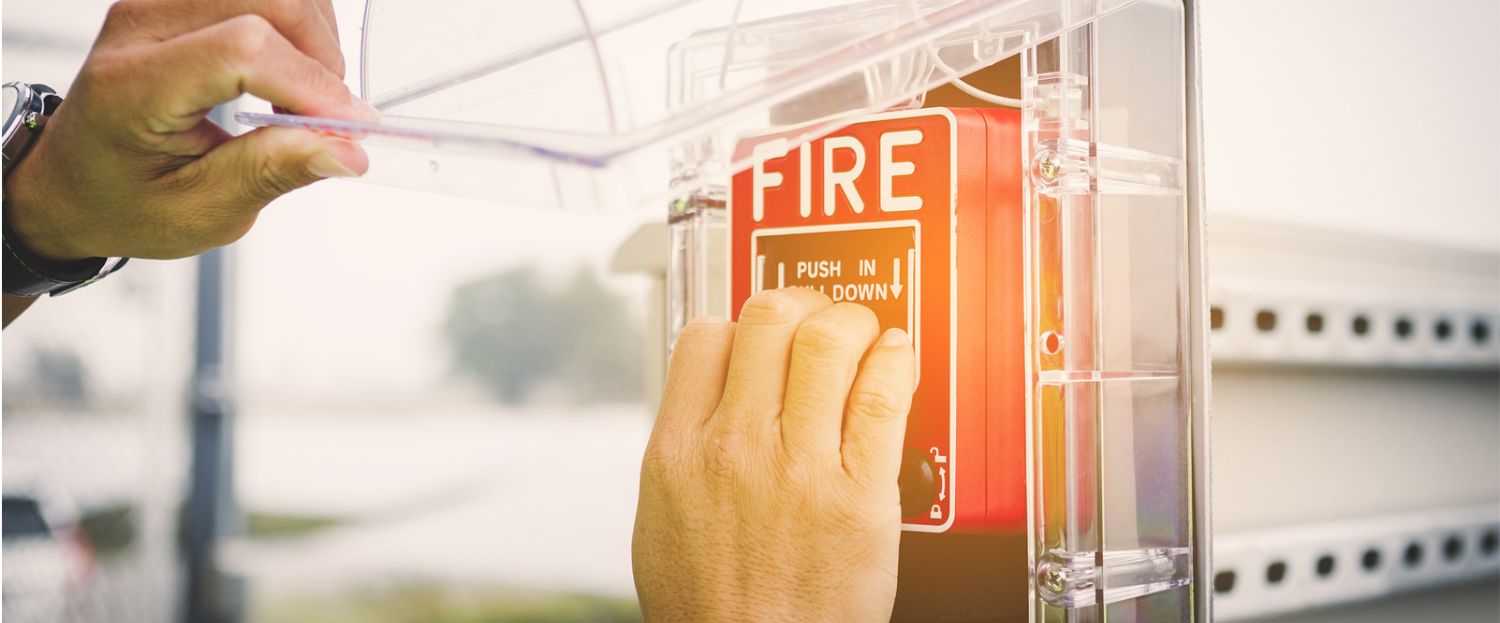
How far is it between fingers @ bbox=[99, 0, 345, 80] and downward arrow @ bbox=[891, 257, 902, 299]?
29cm

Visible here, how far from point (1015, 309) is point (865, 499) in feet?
0.32

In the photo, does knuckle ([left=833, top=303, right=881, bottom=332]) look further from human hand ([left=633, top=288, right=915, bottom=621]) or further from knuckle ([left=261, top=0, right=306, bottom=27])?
knuckle ([left=261, top=0, right=306, bottom=27])

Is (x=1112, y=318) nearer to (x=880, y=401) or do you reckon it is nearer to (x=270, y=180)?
(x=880, y=401)

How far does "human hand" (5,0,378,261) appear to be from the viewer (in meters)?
0.43

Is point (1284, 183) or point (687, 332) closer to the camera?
point (687, 332)

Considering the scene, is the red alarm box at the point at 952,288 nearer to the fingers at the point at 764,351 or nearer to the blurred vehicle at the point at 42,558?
the fingers at the point at 764,351

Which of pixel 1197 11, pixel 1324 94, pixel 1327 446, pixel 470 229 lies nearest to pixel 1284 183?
pixel 1324 94

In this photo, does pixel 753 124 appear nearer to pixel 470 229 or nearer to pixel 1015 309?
pixel 1015 309

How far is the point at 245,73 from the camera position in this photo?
0.43 meters

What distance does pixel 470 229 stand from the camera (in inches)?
144

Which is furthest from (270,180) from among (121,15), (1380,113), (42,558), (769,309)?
(42,558)

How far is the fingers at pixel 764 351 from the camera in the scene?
0.41m

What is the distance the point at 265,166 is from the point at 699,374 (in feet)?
0.69

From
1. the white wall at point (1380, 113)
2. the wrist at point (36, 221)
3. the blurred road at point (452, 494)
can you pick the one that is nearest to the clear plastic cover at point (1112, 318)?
the white wall at point (1380, 113)
